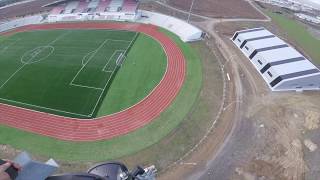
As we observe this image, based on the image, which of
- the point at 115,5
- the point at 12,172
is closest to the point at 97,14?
the point at 115,5

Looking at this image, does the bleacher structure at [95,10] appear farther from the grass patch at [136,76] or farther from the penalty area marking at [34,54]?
the penalty area marking at [34,54]

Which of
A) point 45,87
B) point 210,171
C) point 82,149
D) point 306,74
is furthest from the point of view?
point 45,87

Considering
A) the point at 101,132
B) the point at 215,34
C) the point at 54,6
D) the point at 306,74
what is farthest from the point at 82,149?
the point at 54,6

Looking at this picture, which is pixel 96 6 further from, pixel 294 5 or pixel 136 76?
pixel 294 5

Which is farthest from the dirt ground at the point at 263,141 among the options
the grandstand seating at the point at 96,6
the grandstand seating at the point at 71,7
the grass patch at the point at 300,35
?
the grandstand seating at the point at 71,7

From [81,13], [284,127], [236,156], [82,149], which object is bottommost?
[82,149]

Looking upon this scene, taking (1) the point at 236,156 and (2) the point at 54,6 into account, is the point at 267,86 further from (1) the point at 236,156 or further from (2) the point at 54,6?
(2) the point at 54,6

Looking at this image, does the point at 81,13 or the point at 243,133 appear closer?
the point at 243,133
